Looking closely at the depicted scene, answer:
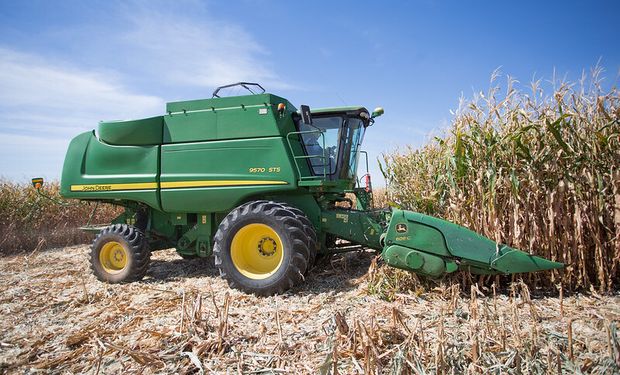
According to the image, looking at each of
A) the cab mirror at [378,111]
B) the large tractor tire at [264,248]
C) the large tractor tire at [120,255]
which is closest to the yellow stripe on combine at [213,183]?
the large tractor tire at [264,248]

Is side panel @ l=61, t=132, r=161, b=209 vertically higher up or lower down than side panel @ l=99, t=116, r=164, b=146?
lower down

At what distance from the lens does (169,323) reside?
3.23m

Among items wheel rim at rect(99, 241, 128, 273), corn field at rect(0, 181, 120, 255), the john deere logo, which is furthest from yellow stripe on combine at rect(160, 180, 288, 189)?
corn field at rect(0, 181, 120, 255)

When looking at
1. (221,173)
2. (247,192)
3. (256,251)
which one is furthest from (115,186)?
(256,251)

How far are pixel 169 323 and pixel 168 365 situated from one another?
82 cm

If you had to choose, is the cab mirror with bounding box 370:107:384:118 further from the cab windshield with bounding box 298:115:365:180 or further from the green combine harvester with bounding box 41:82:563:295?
the cab windshield with bounding box 298:115:365:180

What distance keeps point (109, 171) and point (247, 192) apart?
2.18 metres

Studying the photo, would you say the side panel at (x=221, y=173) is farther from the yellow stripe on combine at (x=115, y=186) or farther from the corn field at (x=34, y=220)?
the corn field at (x=34, y=220)

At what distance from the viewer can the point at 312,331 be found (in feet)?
9.39

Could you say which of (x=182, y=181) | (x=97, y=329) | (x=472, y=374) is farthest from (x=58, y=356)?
(x=472, y=374)

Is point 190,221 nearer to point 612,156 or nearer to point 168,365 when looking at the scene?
point 168,365

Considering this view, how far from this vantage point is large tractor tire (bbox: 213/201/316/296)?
401 cm

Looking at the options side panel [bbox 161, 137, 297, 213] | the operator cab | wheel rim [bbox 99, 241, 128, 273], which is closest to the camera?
side panel [bbox 161, 137, 297, 213]

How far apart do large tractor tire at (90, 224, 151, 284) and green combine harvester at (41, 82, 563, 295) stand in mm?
14
